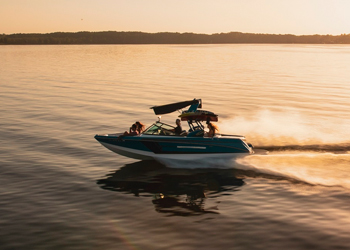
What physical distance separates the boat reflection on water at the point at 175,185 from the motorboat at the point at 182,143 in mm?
954

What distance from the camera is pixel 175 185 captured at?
69.3 feet

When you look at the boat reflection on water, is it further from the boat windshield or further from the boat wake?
the boat windshield

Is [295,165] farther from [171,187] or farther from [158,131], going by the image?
[158,131]

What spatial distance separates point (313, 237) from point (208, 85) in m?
50.1

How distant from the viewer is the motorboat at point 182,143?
940 inches

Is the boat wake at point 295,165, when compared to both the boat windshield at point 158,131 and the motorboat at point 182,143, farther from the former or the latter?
the boat windshield at point 158,131

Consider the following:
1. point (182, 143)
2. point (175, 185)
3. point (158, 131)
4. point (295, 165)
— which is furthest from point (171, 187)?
point (295, 165)

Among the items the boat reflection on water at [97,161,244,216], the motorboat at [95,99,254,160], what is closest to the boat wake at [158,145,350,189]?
the motorboat at [95,99,254,160]

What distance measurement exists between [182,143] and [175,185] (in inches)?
137

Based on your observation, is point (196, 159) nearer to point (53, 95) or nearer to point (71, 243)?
point (71, 243)

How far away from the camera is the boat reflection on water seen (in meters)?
18.3

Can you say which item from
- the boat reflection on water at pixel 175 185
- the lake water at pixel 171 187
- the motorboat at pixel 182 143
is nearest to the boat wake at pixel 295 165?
the lake water at pixel 171 187

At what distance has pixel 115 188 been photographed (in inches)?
810

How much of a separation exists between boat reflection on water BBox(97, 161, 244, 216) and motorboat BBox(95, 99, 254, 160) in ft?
3.13
